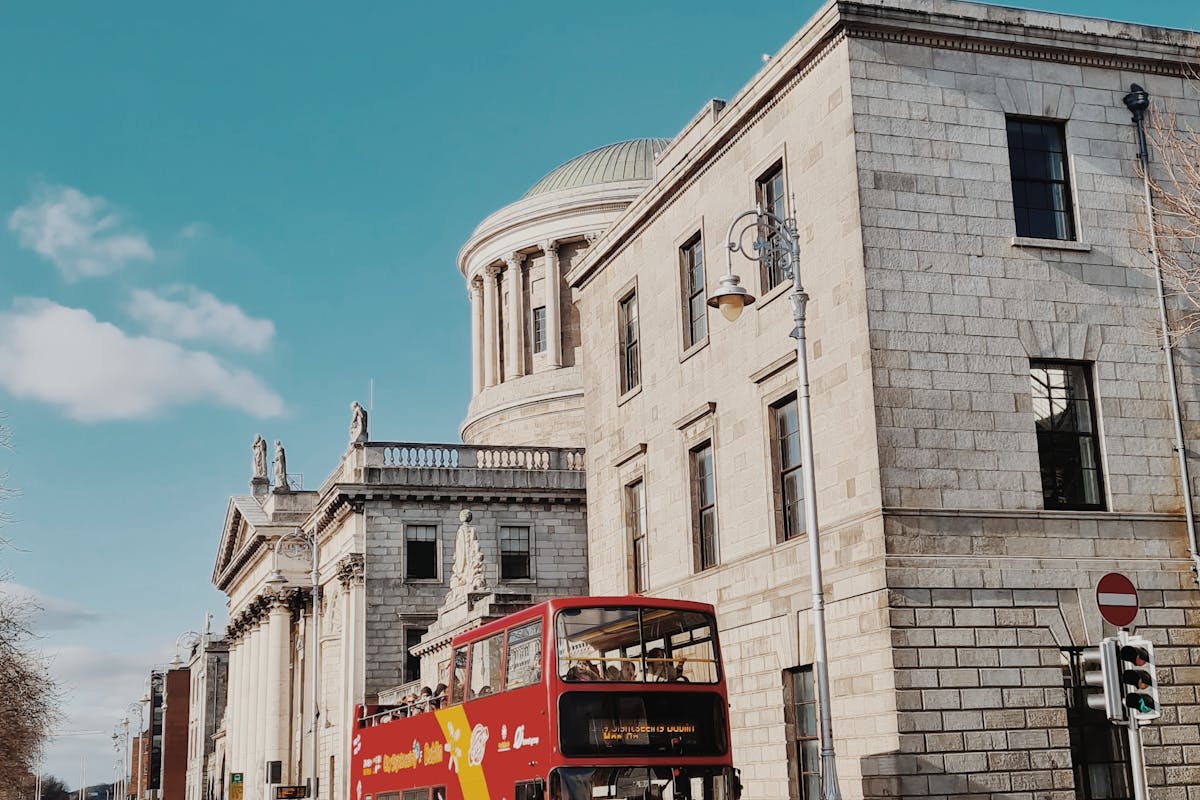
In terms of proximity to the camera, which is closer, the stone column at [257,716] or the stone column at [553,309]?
the stone column at [257,716]

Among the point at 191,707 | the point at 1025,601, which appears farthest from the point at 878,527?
the point at 191,707

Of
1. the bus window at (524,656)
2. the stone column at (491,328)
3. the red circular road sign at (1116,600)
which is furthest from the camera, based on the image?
the stone column at (491,328)

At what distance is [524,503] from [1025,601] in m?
33.8

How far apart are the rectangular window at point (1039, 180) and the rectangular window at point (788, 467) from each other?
4.92 m

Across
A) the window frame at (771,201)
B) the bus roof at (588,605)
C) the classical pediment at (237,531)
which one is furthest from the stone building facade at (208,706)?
the bus roof at (588,605)

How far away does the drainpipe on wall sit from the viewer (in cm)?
2362

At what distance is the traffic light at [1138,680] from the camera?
14531 mm

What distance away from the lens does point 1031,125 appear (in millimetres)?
24812

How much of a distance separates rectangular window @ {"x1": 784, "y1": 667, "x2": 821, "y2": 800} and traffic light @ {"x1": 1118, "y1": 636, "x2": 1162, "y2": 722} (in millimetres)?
9962

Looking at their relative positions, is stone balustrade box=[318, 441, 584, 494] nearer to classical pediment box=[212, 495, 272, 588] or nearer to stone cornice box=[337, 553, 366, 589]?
stone cornice box=[337, 553, 366, 589]

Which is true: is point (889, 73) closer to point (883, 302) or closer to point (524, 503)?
point (883, 302)

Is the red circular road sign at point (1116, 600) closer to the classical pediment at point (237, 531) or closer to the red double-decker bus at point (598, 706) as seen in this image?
the red double-decker bus at point (598, 706)

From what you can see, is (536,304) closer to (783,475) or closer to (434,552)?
(434,552)

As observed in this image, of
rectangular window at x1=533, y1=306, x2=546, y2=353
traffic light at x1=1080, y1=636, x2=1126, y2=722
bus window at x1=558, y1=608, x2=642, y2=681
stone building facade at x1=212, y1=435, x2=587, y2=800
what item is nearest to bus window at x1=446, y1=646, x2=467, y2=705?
bus window at x1=558, y1=608, x2=642, y2=681
